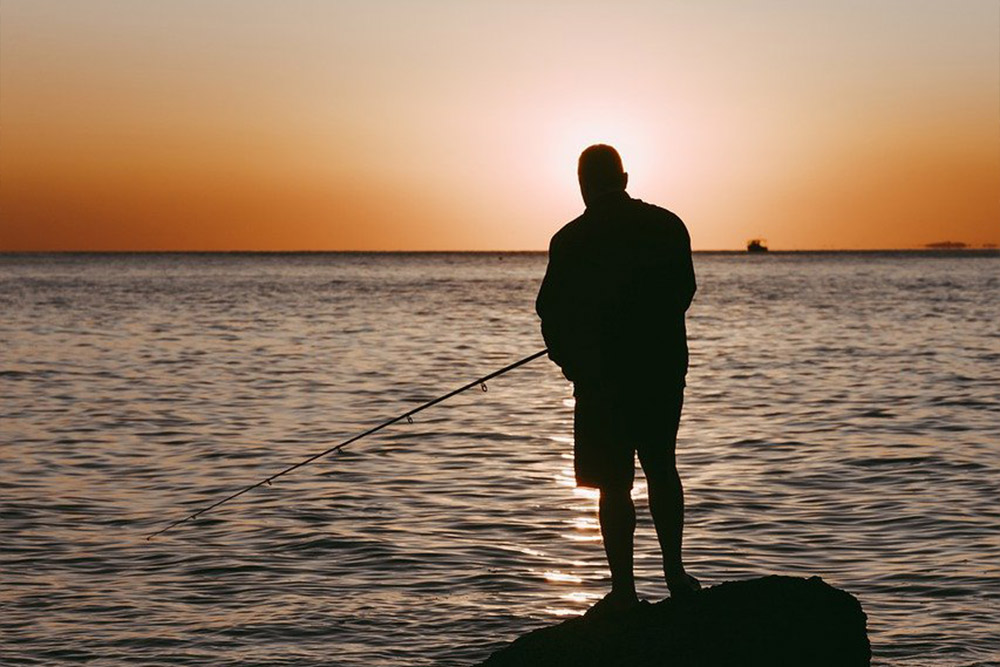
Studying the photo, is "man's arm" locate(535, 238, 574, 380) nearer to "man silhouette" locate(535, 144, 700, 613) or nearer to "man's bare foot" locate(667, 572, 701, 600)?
"man silhouette" locate(535, 144, 700, 613)

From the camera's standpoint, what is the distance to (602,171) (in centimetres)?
651

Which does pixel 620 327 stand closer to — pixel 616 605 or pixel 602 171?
pixel 602 171

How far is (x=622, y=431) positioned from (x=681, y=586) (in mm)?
794

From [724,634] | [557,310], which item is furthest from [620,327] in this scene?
[724,634]

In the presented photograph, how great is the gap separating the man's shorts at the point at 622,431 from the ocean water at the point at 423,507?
9.14 feet

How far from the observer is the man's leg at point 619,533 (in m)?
6.59

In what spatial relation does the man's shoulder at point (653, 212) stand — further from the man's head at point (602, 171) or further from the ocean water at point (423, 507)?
the ocean water at point (423, 507)

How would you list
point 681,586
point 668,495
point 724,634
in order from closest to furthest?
point 724,634 < point 668,495 < point 681,586

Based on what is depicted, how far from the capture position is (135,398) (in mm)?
23734

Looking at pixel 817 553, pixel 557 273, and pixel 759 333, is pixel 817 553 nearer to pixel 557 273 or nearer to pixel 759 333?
pixel 557 273

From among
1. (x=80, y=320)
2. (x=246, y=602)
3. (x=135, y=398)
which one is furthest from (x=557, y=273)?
(x=80, y=320)

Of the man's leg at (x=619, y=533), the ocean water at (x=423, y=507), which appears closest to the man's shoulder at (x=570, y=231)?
the man's leg at (x=619, y=533)

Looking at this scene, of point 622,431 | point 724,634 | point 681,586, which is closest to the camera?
point 724,634

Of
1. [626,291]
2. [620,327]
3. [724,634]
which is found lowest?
[724,634]
